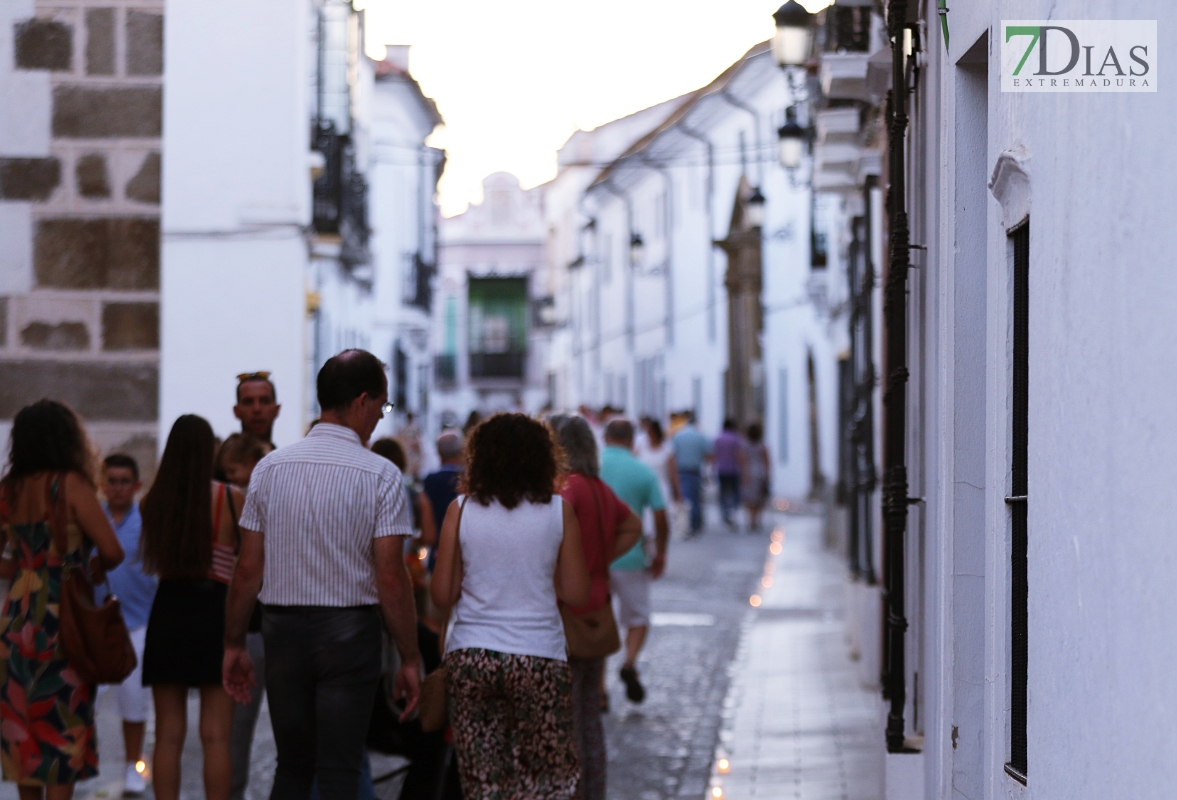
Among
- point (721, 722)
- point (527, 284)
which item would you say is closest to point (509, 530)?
point (721, 722)

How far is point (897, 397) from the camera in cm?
610

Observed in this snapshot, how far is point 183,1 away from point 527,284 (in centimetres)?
6044

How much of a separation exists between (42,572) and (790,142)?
10470mm

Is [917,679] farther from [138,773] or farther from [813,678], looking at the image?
[813,678]

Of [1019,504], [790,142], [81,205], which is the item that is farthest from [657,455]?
[1019,504]

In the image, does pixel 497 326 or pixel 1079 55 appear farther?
pixel 497 326

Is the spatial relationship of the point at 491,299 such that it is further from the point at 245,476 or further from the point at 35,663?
the point at 35,663

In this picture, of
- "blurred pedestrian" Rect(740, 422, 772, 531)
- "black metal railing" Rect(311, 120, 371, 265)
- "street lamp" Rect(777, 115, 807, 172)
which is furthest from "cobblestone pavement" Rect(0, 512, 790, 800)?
"blurred pedestrian" Rect(740, 422, 772, 531)

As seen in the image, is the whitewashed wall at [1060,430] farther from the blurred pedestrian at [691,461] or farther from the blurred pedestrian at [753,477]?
the blurred pedestrian at [753,477]

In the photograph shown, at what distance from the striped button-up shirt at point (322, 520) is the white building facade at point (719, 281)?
16.4 meters

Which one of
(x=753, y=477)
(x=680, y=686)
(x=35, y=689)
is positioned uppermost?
(x=753, y=477)

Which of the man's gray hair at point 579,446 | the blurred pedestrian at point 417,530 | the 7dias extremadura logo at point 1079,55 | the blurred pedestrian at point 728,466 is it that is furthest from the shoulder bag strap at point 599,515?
the blurred pedestrian at point 728,466

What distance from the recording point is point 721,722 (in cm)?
996

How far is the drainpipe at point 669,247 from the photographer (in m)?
42.9
